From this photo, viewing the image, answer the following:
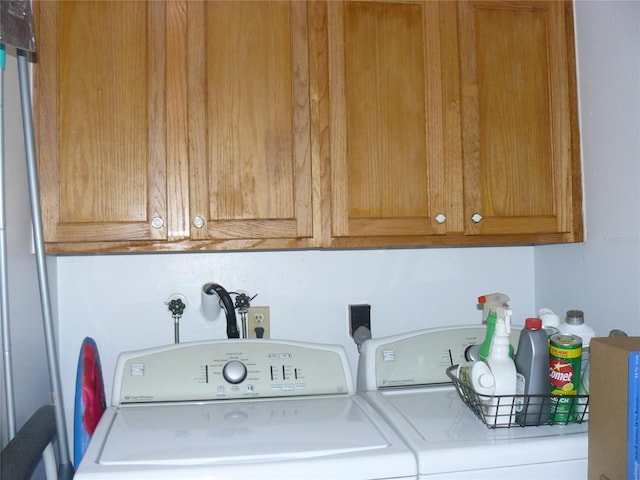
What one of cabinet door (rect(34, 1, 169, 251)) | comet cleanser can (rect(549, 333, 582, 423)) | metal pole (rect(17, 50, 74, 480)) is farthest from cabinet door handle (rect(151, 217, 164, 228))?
comet cleanser can (rect(549, 333, 582, 423))

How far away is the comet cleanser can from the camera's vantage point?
3.97 ft

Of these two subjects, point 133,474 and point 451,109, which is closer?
point 133,474

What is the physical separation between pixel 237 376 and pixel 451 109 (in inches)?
36.2

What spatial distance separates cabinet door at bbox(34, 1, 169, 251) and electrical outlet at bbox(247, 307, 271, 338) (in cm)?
46

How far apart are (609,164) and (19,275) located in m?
1.55

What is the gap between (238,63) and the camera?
1545 millimetres

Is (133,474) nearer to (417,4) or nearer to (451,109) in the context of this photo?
(451,109)

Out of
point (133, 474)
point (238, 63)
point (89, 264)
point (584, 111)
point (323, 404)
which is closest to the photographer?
point (133, 474)

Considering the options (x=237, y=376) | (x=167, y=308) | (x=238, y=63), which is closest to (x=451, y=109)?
(x=238, y=63)

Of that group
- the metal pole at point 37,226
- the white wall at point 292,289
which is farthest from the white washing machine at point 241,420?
the white wall at point 292,289

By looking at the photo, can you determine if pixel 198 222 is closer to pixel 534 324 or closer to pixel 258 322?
pixel 258 322

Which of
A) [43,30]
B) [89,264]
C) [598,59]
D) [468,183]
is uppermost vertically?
[43,30]

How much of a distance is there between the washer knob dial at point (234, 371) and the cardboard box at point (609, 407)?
809 mm

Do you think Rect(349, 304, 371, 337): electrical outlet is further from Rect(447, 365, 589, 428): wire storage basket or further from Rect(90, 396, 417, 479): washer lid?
Rect(447, 365, 589, 428): wire storage basket
